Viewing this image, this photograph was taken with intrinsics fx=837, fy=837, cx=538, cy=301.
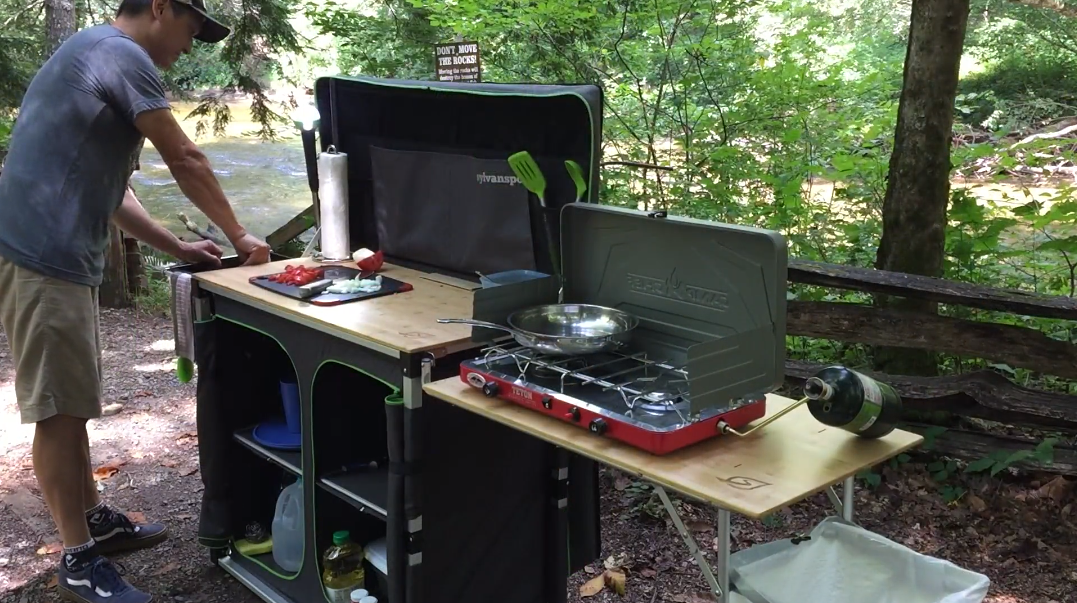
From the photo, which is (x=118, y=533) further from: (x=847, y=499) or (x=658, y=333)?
(x=847, y=499)

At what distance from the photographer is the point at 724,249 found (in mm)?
1718

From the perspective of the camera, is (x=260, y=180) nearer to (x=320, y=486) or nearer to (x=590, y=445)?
(x=320, y=486)

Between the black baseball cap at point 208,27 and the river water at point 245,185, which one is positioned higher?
the black baseball cap at point 208,27

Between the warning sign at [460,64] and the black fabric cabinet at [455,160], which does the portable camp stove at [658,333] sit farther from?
the warning sign at [460,64]

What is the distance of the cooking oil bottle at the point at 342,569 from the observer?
95.6 inches

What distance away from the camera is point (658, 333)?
6.29 ft

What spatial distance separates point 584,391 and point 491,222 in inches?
36.8

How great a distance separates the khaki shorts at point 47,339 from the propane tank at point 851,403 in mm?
2123

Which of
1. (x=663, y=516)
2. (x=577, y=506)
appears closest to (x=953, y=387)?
(x=663, y=516)

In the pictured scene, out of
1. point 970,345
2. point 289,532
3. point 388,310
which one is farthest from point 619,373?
point 970,345

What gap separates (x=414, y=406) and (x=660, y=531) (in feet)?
4.57

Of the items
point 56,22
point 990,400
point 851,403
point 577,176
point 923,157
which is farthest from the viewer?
point 56,22

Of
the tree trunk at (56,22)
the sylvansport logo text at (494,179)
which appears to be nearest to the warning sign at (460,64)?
the sylvansport logo text at (494,179)

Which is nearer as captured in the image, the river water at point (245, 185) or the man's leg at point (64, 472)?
the man's leg at point (64, 472)
